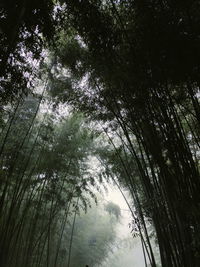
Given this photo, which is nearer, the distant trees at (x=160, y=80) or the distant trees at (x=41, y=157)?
the distant trees at (x=160, y=80)

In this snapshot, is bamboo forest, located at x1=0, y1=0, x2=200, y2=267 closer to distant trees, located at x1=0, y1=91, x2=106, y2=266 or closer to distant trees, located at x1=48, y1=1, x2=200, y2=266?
distant trees, located at x1=48, y1=1, x2=200, y2=266

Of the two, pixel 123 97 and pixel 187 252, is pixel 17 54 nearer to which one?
pixel 123 97

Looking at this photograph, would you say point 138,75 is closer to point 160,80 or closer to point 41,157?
point 160,80

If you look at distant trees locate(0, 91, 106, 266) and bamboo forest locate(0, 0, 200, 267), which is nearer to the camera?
bamboo forest locate(0, 0, 200, 267)

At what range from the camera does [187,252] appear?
8.18 ft

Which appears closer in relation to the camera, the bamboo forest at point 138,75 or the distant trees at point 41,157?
the bamboo forest at point 138,75

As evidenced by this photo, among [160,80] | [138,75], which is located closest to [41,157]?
[138,75]

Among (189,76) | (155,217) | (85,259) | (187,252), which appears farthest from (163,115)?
(85,259)

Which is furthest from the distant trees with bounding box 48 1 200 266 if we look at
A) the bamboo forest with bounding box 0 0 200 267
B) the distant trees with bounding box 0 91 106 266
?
the distant trees with bounding box 0 91 106 266

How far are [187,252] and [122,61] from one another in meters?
2.72

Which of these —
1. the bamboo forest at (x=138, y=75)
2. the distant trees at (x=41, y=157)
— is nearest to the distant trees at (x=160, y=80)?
the bamboo forest at (x=138, y=75)

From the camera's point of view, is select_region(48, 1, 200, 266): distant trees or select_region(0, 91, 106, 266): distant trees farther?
select_region(0, 91, 106, 266): distant trees

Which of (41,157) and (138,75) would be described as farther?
(41,157)

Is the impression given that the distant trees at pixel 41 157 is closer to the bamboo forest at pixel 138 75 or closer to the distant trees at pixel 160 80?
the bamboo forest at pixel 138 75
